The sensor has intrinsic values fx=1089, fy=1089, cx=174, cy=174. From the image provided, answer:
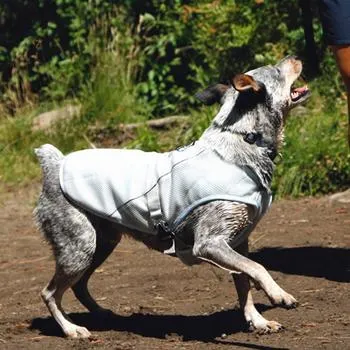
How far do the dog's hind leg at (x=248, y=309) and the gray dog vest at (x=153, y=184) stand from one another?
44 centimetres

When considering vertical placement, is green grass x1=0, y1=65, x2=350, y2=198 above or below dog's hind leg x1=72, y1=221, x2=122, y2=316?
below

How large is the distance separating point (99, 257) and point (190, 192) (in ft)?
3.19

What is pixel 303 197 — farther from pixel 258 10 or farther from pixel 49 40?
pixel 49 40

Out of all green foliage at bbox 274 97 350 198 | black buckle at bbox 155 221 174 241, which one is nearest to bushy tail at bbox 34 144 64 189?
black buckle at bbox 155 221 174 241

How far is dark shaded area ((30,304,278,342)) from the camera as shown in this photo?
6289 mm

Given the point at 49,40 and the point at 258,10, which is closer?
the point at 258,10

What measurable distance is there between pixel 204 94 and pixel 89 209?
94 centimetres

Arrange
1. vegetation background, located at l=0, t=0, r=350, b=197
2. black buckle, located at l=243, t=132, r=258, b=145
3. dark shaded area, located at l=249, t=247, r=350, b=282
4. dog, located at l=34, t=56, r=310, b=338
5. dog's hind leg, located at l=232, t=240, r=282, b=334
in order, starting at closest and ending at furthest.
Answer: dog, located at l=34, t=56, r=310, b=338
black buckle, located at l=243, t=132, r=258, b=145
dog's hind leg, located at l=232, t=240, r=282, b=334
dark shaded area, located at l=249, t=247, r=350, b=282
vegetation background, located at l=0, t=0, r=350, b=197

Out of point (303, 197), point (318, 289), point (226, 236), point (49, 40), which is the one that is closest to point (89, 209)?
point (226, 236)

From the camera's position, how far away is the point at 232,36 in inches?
476

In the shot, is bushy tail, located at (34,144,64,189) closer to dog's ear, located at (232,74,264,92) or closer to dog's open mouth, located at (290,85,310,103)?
dog's ear, located at (232,74,264,92)

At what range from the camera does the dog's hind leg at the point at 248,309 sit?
20.2 feet

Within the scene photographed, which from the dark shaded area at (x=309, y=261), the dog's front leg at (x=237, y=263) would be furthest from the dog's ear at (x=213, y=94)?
the dark shaded area at (x=309, y=261)

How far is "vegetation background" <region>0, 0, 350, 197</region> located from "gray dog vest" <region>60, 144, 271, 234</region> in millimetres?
4421
